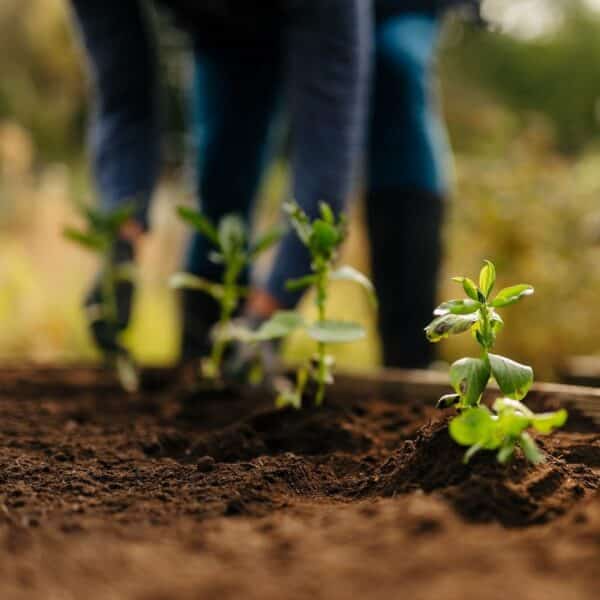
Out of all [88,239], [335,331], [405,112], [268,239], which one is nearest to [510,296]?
[335,331]

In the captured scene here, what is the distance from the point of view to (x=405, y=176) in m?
2.43

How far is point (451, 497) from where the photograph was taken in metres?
0.89

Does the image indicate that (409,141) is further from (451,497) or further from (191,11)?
(451,497)

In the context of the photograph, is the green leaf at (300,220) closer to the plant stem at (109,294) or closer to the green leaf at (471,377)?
the green leaf at (471,377)

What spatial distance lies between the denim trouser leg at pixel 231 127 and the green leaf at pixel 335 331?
3.97ft

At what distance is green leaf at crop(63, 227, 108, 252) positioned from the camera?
1.93 meters

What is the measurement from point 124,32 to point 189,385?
101 cm

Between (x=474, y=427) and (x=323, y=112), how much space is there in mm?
1126

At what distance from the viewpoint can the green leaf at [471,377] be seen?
1.05 m

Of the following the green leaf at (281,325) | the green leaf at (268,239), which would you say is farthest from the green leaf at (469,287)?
the green leaf at (268,239)

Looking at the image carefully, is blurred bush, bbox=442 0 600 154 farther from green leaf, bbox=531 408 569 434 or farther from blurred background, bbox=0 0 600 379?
green leaf, bbox=531 408 569 434

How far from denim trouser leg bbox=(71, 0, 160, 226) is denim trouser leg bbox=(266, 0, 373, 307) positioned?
57 centimetres

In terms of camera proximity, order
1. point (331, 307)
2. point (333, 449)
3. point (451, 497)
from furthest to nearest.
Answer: point (331, 307), point (333, 449), point (451, 497)

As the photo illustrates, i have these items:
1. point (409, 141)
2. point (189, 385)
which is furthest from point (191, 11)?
point (189, 385)
